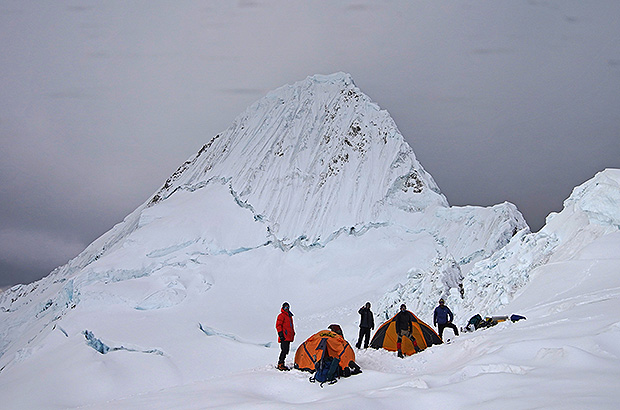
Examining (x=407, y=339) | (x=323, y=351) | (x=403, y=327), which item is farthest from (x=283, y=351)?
(x=407, y=339)

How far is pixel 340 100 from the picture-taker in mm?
34625

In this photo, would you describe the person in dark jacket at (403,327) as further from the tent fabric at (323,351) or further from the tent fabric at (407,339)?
the tent fabric at (323,351)

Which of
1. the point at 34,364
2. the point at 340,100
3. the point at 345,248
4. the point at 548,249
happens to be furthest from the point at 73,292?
the point at 548,249

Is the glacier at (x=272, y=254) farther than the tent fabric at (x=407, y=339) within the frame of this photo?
Yes

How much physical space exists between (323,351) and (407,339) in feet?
8.35

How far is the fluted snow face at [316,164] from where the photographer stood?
30.7m

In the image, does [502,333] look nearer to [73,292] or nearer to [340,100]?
[73,292]

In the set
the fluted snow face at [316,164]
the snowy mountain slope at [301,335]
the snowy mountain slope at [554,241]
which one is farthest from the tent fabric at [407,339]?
the fluted snow face at [316,164]

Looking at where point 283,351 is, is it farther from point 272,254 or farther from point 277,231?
point 277,231

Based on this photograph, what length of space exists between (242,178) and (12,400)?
60.8 ft

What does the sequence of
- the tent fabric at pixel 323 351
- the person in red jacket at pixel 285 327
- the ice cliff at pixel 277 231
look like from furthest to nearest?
1. the ice cliff at pixel 277 231
2. the person in red jacket at pixel 285 327
3. the tent fabric at pixel 323 351

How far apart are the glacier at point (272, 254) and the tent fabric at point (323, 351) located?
836cm

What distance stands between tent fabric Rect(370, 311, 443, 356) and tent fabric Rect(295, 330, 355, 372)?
6.76 feet

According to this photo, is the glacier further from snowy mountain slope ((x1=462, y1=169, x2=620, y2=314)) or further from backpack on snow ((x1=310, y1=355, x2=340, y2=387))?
backpack on snow ((x1=310, y1=355, x2=340, y2=387))
